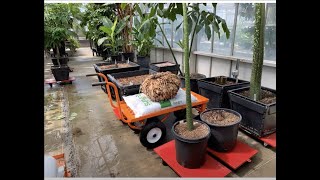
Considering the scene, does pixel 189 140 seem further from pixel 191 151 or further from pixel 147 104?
pixel 147 104

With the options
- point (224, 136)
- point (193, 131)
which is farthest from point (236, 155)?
point (193, 131)

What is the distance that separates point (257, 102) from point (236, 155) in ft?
2.08

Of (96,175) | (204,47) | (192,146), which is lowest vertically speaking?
(96,175)

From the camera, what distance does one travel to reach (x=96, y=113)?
309 centimetres

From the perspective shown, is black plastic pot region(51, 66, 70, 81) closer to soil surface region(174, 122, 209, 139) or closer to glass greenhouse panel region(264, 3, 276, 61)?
soil surface region(174, 122, 209, 139)

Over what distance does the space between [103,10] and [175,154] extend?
18.3 ft

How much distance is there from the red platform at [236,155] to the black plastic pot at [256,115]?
324 millimetres

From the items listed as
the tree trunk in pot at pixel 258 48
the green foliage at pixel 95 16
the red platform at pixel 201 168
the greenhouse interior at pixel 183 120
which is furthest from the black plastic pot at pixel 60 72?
the tree trunk in pot at pixel 258 48

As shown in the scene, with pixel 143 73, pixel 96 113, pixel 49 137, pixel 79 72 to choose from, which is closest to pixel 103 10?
pixel 79 72

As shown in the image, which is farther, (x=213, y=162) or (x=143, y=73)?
(x=143, y=73)

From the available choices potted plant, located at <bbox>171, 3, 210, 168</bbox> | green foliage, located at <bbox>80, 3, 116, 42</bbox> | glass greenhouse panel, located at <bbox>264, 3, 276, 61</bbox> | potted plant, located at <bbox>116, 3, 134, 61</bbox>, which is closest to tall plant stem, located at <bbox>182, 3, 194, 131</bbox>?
potted plant, located at <bbox>171, 3, 210, 168</bbox>

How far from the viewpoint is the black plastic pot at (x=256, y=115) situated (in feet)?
6.80
